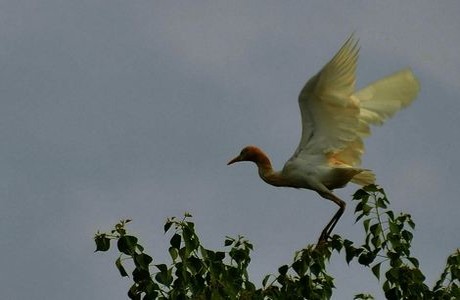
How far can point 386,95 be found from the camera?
11609mm

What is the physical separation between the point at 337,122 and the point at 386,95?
0.86 metres

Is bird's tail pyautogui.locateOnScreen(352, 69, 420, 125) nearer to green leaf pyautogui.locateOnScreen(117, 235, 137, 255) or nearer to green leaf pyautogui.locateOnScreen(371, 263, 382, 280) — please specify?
green leaf pyautogui.locateOnScreen(371, 263, 382, 280)

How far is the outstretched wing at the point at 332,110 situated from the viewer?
34.6 feet

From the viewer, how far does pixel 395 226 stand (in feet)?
28.6

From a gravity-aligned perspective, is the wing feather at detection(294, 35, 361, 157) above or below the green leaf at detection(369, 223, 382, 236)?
above

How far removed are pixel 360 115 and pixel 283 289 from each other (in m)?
3.14

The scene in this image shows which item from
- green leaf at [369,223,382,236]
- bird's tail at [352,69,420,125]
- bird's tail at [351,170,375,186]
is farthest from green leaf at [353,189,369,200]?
bird's tail at [352,69,420,125]

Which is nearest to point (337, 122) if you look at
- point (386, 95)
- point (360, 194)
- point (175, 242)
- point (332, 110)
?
point (332, 110)

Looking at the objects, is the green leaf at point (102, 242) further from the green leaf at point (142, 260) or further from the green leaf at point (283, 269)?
the green leaf at point (283, 269)

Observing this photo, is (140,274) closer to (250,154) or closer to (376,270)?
(376,270)

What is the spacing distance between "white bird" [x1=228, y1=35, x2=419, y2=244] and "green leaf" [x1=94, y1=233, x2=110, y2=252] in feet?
9.48

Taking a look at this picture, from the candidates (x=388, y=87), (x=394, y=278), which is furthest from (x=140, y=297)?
(x=388, y=87)

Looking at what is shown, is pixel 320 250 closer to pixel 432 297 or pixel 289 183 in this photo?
pixel 432 297

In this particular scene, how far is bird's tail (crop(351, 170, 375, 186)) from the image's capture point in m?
11.1
